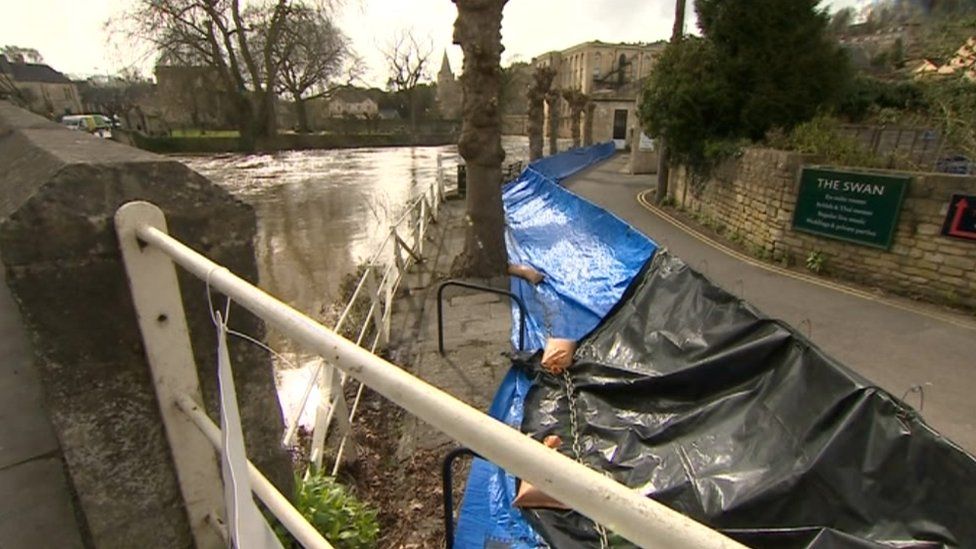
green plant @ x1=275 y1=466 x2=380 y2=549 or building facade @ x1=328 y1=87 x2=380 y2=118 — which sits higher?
building facade @ x1=328 y1=87 x2=380 y2=118

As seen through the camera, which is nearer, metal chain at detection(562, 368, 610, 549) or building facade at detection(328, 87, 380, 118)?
metal chain at detection(562, 368, 610, 549)

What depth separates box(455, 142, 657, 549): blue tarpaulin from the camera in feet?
10.6

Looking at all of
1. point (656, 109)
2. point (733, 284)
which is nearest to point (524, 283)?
point (733, 284)

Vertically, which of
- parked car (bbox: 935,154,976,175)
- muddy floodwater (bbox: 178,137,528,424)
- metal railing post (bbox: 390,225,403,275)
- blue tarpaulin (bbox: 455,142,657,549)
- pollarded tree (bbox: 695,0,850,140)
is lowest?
muddy floodwater (bbox: 178,137,528,424)

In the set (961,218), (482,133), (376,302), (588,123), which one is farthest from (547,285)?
(588,123)

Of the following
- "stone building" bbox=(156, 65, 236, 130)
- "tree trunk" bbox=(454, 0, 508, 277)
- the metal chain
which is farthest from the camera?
"stone building" bbox=(156, 65, 236, 130)

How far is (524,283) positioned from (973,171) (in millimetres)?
7394

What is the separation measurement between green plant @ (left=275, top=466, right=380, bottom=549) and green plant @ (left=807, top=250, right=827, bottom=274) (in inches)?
333

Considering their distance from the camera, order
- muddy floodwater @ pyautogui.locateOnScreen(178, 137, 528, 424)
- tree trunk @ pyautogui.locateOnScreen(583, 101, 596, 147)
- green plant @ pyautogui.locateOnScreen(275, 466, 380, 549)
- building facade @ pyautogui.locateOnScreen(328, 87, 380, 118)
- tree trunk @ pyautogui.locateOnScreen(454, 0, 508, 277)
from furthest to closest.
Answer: building facade @ pyautogui.locateOnScreen(328, 87, 380, 118) → tree trunk @ pyautogui.locateOnScreen(583, 101, 596, 147) → muddy floodwater @ pyautogui.locateOnScreen(178, 137, 528, 424) → tree trunk @ pyautogui.locateOnScreen(454, 0, 508, 277) → green plant @ pyautogui.locateOnScreen(275, 466, 380, 549)

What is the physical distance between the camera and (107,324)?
114 cm

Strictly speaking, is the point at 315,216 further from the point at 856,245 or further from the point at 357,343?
the point at 856,245

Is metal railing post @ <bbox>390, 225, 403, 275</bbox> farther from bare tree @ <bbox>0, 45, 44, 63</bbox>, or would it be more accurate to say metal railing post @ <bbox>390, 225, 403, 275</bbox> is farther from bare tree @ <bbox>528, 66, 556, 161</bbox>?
bare tree @ <bbox>0, 45, 44, 63</bbox>

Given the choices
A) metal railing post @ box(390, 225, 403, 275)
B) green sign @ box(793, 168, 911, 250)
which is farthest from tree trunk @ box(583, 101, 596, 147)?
metal railing post @ box(390, 225, 403, 275)

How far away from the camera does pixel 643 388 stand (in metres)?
3.97
